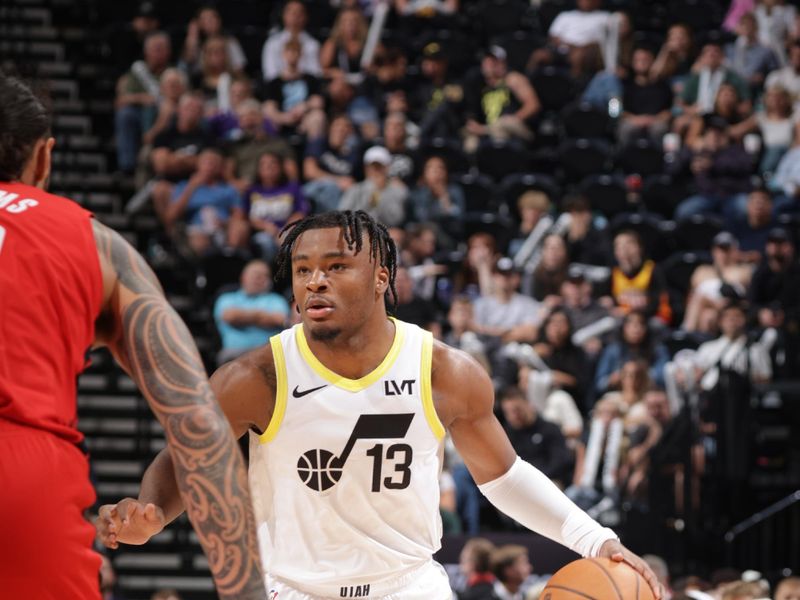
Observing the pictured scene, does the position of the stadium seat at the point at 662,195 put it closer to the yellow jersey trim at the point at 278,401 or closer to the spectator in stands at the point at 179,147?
the spectator in stands at the point at 179,147

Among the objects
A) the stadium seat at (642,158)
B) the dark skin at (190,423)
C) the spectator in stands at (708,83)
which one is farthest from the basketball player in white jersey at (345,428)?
the spectator in stands at (708,83)

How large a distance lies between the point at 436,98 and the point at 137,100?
3.09 meters

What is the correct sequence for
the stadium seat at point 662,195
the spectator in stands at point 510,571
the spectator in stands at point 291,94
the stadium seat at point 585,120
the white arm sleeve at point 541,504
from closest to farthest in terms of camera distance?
the white arm sleeve at point 541,504 → the spectator in stands at point 510,571 → the stadium seat at point 662,195 → the spectator in stands at point 291,94 → the stadium seat at point 585,120

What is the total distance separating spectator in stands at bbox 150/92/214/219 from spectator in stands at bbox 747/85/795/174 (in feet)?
18.3

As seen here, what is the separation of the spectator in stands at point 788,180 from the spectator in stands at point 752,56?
1.53m

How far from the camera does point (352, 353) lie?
4.50m

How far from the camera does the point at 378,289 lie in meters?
4.56

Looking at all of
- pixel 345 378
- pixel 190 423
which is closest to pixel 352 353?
pixel 345 378

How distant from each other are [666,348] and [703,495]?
1.51m

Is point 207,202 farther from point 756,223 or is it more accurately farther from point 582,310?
point 756,223

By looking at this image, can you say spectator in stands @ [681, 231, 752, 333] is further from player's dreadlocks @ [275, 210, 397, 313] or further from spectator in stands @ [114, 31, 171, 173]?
player's dreadlocks @ [275, 210, 397, 313]

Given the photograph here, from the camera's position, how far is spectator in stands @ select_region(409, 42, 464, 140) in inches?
557

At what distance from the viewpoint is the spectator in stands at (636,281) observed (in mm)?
11906

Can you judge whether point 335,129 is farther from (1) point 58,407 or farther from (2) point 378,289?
(1) point 58,407
